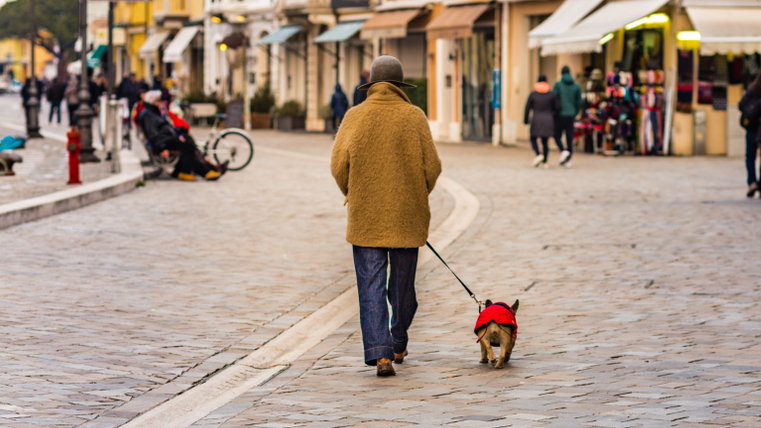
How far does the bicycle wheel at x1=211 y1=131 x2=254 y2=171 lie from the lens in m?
24.6

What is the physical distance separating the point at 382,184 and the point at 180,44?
54.0 metres

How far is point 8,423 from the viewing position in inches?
243

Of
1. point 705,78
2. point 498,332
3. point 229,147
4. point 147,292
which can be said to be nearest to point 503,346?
point 498,332

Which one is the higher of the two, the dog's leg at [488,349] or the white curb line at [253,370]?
the dog's leg at [488,349]

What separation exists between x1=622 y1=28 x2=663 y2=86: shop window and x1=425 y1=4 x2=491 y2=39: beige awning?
5626 millimetres

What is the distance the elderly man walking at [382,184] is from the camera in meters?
7.31

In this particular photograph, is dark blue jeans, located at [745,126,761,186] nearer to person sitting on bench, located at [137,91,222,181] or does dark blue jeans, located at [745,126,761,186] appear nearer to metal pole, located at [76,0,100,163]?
person sitting on bench, located at [137,91,222,181]

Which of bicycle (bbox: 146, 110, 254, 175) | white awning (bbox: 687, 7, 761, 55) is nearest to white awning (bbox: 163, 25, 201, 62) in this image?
white awning (bbox: 687, 7, 761, 55)

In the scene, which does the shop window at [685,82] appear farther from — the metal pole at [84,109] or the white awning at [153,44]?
the white awning at [153,44]

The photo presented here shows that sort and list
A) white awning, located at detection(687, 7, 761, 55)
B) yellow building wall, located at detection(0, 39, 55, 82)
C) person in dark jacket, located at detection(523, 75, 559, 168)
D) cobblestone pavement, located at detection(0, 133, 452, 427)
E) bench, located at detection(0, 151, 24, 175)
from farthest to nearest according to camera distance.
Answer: yellow building wall, located at detection(0, 39, 55, 82)
white awning, located at detection(687, 7, 761, 55)
person in dark jacket, located at detection(523, 75, 559, 168)
bench, located at detection(0, 151, 24, 175)
cobblestone pavement, located at detection(0, 133, 452, 427)

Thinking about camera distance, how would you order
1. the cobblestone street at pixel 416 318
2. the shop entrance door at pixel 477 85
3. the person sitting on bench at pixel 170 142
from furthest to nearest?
1. the shop entrance door at pixel 477 85
2. the person sitting on bench at pixel 170 142
3. the cobblestone street at pixel 416 318

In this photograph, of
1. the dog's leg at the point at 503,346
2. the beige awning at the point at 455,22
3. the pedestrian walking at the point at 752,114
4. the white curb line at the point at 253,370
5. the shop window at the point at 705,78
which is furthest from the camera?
the beige awning at the point at 455,22

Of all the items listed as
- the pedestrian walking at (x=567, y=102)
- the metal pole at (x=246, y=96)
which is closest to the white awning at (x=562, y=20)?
the pedestrian walking at (x=567, y=102)

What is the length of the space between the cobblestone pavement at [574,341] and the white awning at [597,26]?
13.8 metres
